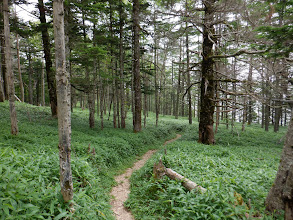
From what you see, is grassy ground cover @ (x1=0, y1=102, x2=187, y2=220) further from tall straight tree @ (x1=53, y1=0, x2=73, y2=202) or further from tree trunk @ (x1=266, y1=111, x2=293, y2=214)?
tree trunk @ (x1=266, y1=111, x2=293, y2=214)

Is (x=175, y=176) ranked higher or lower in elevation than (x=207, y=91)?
lower

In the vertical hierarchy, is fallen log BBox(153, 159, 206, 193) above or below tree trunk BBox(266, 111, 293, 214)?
below

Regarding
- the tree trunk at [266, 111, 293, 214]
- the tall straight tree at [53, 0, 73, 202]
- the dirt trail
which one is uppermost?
the tall straight tree at [53, 0, 73, 202]

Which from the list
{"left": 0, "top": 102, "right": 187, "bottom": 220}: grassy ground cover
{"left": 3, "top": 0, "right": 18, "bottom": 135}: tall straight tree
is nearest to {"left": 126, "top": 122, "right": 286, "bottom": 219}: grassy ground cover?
{"left": 0, "top": 102, "right": 187, "bottom": 220}: grassy ground cover

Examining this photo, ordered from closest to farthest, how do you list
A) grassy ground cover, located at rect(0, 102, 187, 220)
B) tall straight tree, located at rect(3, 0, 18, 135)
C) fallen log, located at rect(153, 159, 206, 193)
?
grassy ground cover, located at rect(0, 102, 187, 220)
fallen log, located at rect(153, 159, 206, 193)
tall straight tree, located at rect(3, 0, 18, 135)

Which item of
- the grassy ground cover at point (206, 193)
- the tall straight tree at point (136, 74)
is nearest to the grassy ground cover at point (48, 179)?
the grassy ground cover at point (206, 193)

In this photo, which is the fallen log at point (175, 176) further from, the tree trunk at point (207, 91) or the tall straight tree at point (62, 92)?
the tree trunk at point (207, 91)

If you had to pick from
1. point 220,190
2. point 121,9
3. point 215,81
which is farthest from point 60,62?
point 121,9

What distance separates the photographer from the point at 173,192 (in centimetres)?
423

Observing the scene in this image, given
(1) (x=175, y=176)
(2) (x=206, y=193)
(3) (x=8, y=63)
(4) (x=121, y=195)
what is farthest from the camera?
(3) (x=8, y=63)

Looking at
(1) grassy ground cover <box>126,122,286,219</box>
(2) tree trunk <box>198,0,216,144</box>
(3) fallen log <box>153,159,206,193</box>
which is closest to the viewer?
(1) grassy ground cover <box>126,122,286,219</box>

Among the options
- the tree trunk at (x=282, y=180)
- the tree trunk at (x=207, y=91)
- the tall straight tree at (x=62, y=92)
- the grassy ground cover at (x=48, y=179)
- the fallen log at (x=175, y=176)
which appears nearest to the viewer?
the tall straight tree at (x=62, y=92)

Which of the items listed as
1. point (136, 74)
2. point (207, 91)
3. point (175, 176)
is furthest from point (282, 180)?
point (136, 74)

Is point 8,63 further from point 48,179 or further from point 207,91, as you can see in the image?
point 207,91
